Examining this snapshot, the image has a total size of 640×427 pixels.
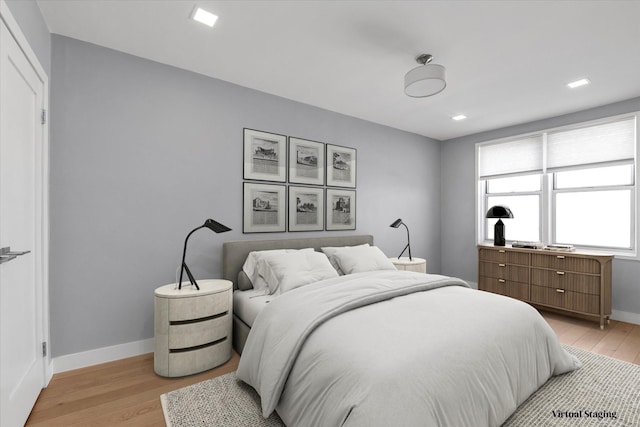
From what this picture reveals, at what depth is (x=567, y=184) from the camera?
4.11 metres

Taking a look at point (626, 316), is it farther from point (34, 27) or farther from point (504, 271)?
point (34, 27)

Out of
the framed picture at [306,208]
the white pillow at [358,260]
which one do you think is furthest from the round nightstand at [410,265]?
the framed picture at [306,208]

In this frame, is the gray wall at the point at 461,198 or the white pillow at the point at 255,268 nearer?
the white pillow at the point at 255,268

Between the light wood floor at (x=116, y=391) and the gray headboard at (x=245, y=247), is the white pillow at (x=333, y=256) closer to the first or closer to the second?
the gray headboard at (x=245, y=247)

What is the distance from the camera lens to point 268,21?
7.11 feet

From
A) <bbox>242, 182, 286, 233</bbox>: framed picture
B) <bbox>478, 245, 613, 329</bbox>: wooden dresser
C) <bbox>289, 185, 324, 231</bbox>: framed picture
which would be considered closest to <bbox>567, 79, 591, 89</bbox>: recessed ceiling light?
<bbox>478, 245, 613, 329</bbox>: wooden dresser

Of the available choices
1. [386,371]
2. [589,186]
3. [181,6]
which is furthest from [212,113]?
[589,186]

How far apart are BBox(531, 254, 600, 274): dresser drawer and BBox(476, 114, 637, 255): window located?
0.55m

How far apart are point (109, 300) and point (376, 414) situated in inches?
93.5

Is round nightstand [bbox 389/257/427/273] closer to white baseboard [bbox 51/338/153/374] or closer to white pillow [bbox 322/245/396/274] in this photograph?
white pillow [bbox 322/245/396/274]

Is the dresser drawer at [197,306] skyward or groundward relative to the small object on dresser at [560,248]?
groundward

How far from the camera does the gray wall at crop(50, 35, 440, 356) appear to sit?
2.37 m

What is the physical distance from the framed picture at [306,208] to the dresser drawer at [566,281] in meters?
2.84

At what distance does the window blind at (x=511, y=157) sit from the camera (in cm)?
434
